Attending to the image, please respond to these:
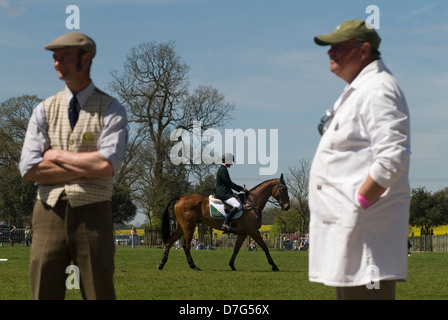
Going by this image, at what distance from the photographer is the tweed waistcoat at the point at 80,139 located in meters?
4.55

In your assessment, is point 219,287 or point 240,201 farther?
point 240,201

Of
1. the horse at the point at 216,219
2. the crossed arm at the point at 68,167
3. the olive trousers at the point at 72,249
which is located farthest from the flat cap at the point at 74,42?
the horse at the point at 216,219

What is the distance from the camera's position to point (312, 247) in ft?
14.9

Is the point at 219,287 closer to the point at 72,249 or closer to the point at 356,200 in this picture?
the point at 72,249

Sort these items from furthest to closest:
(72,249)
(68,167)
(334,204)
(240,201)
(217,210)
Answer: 1. (217,210)
2. (240,201)
3. (72,249)
4. (68,167)
5. (334,204)

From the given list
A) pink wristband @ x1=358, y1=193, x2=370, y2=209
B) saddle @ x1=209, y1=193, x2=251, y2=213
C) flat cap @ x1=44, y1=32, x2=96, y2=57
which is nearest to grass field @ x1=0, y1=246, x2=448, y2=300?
saddle @ x1=209, y1=193, x2=251, y2=213

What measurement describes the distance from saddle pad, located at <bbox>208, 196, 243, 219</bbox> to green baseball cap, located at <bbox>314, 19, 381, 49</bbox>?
14807mm

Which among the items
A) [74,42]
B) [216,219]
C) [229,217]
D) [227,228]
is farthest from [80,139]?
[216,219]

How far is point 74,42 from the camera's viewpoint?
15.0ft

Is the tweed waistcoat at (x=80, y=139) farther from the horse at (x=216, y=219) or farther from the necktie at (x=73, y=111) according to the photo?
the horse at (x=216, y=219)

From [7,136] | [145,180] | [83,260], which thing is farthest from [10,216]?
[83,260]

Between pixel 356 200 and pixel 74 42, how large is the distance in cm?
198

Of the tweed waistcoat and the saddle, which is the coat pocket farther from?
the saddle

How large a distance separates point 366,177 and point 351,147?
22 cm
